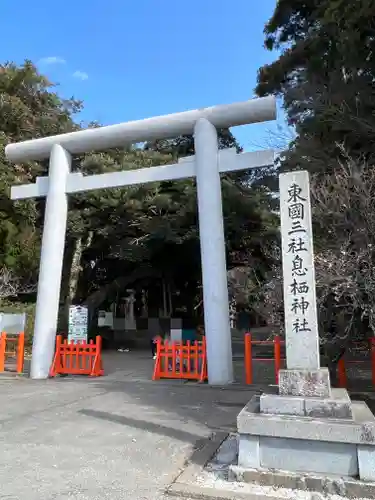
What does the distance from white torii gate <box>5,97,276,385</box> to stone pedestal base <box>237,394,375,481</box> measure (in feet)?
15.2

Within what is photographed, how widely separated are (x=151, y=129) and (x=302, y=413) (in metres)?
7.59

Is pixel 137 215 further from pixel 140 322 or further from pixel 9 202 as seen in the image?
pixel 140 322

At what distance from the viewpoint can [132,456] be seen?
4453 millimetres

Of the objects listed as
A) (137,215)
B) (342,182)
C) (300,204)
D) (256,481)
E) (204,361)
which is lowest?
(256,481)

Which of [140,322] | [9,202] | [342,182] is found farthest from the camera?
[140,322]

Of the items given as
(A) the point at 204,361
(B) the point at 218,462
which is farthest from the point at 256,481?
(A) the point at 204,361

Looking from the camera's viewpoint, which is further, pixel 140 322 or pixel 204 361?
pixel 140 322

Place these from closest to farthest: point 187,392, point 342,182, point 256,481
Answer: point 256,481
point 342,182
point 187,392

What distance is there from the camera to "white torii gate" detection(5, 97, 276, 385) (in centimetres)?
879

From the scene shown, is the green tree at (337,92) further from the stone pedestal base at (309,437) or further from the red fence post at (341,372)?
the stone pedestal base at (309,437)

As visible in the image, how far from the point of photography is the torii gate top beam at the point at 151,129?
9.02m

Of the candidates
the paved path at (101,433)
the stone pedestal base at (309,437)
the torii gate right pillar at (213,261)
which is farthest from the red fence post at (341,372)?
the stone pedestal base at (309,437)

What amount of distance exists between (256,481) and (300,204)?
2.77 m

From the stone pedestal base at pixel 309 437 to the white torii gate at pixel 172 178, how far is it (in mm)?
4640
